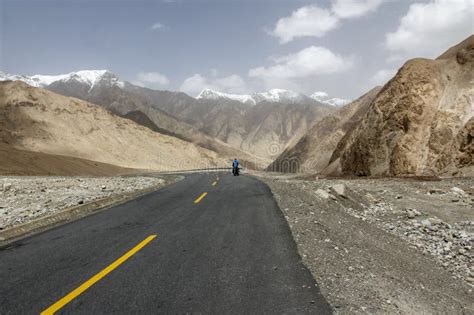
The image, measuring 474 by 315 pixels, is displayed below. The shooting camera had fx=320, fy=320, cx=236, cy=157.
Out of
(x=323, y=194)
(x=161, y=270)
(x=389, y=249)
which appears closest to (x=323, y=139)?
(x=323, y=194)

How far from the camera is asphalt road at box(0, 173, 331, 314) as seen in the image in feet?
13.2

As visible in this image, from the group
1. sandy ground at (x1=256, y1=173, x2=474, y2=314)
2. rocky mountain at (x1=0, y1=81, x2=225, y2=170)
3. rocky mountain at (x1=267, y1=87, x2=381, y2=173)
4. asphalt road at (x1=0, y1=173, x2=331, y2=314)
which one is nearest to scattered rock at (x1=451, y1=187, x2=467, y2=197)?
sandy ground at (x1=256, y1=173, x2=474, y2=314)

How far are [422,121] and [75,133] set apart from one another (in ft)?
240

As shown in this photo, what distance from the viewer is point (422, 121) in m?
22.3

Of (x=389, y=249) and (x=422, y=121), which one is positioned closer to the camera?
(x=389, y=249)

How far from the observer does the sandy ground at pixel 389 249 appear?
4.30 meters

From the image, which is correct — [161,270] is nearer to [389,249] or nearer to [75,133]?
[389,249]

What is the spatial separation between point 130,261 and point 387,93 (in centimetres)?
2569

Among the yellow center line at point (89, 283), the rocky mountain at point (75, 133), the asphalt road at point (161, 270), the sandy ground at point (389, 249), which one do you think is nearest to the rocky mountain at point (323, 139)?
the rocky mountain at point (75, 133)

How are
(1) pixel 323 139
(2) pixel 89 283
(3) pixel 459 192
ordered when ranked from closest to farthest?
(2) pixel 89 283 → (3) pixel 459 192 → (1) pixel 323 139

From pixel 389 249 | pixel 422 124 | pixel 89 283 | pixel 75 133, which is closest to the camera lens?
pixel 89 283

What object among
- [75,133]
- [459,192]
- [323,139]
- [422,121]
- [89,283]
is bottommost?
[89,283]

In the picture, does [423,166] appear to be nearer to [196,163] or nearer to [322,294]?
[322,294]

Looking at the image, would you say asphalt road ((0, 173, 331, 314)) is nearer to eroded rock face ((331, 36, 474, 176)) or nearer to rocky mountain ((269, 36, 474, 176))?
rocky mountain ((269, 36, 474, 176))
